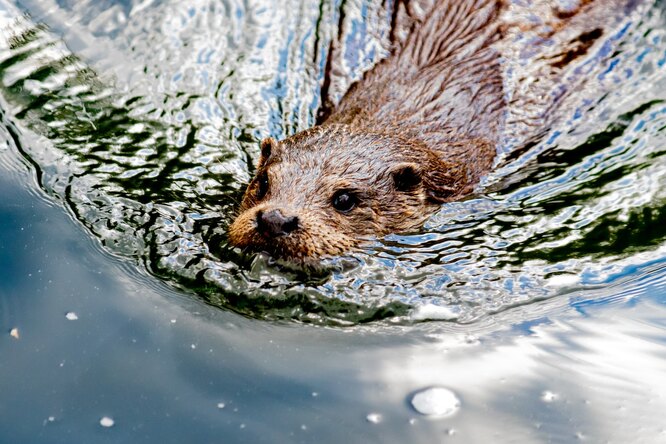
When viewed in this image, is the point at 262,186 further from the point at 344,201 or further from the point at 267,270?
the point at 267,270

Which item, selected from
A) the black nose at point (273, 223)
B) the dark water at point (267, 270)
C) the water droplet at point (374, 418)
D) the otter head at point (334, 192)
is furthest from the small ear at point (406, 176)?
the water droplet at point (374, 418)

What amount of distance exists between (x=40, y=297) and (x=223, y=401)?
3.32 ft

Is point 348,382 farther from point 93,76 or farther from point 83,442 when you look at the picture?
point 93,76

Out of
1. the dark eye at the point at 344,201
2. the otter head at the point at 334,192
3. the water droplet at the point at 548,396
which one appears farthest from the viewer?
the dark eye at the point at 344,201

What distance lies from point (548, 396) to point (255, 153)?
2792 millimetres

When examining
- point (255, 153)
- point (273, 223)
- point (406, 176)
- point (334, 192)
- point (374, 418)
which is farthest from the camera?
point (255, 153)

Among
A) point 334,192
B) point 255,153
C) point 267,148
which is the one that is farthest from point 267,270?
point 255,153

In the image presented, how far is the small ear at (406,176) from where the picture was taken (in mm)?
4594

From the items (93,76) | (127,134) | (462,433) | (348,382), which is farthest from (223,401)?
(93,76)

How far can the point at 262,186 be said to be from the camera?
450 centimetres

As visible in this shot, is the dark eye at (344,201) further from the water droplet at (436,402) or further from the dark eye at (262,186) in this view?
the water droplet at (436,402)

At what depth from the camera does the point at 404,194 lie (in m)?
4.64

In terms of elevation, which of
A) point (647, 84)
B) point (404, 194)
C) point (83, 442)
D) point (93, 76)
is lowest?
point (83, 442)

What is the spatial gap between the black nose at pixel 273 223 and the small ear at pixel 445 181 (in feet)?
3.64
